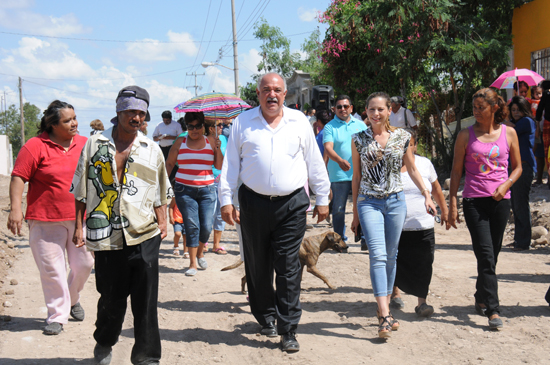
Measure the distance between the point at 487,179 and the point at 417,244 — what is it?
88 centimetres

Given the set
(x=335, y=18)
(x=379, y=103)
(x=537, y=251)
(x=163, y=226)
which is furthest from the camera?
(x=335, y=18)

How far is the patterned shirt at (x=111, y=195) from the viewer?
3857mm

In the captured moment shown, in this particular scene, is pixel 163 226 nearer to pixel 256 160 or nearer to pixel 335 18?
pixel 256 160

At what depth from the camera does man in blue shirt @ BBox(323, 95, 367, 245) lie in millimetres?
8016

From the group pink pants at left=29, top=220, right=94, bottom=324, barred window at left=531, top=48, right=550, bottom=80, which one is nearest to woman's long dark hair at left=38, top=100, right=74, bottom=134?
pink pants at left=29, top=220, right=94, bottom=324

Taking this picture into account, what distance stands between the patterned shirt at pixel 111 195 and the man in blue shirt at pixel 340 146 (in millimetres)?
4289

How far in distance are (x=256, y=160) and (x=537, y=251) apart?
5.71 meters

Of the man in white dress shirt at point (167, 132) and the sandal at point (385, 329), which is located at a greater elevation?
the man in white dress shirt at point (167, 132)

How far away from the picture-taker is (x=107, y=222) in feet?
12.7

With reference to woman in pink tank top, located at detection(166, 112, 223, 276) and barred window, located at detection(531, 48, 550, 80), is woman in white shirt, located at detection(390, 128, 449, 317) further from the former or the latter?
barred window, located at detection(531, 48, 550, 80)

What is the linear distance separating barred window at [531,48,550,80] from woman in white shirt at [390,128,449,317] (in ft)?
36.4

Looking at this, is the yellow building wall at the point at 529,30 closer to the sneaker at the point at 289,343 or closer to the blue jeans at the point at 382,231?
the blue jeans at the point at 382,231

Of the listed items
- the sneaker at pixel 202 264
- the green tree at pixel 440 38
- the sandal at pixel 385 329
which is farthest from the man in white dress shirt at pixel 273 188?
the green tree at pixel 440 38

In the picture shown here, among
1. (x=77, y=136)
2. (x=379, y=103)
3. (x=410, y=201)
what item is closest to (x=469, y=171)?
(x=410, y=201)
